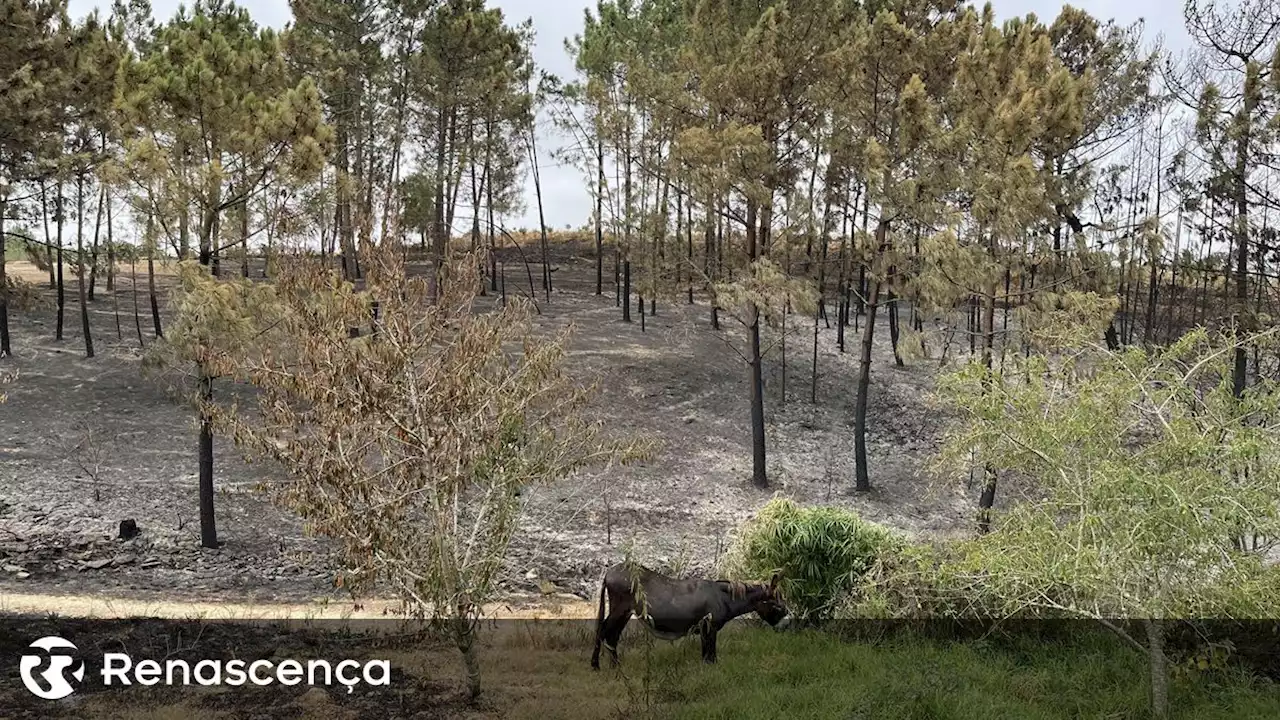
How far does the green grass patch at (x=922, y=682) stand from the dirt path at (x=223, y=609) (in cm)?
252

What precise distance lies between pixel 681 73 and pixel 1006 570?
15386 millimetres

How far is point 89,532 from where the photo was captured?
13.6 metres

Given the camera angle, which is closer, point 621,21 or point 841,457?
point 841,457

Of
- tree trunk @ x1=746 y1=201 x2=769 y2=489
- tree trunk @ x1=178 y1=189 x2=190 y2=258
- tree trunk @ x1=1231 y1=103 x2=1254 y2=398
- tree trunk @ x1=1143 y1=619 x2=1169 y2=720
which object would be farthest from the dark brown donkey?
tree trunk @ x1=1231 y1=103 x2=1254 y2=398

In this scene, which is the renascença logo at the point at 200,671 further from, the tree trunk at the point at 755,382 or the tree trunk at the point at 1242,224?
the tree trunk at the point at 1242,224

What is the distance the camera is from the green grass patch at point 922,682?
24.6ft

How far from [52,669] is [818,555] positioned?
8111 mm

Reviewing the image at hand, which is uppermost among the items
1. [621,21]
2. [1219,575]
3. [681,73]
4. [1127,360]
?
[621,21]

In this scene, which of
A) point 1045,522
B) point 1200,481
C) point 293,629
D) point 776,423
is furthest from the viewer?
point 776,423

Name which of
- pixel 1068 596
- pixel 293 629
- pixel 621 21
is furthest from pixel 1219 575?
pixel 621 21

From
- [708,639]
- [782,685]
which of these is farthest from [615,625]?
[782,685]

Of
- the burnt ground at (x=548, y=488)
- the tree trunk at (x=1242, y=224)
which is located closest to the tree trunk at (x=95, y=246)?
the burnt ground at (x=548, y=488)

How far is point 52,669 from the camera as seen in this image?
7938 mm

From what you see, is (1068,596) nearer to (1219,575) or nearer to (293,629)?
(1219,575)
